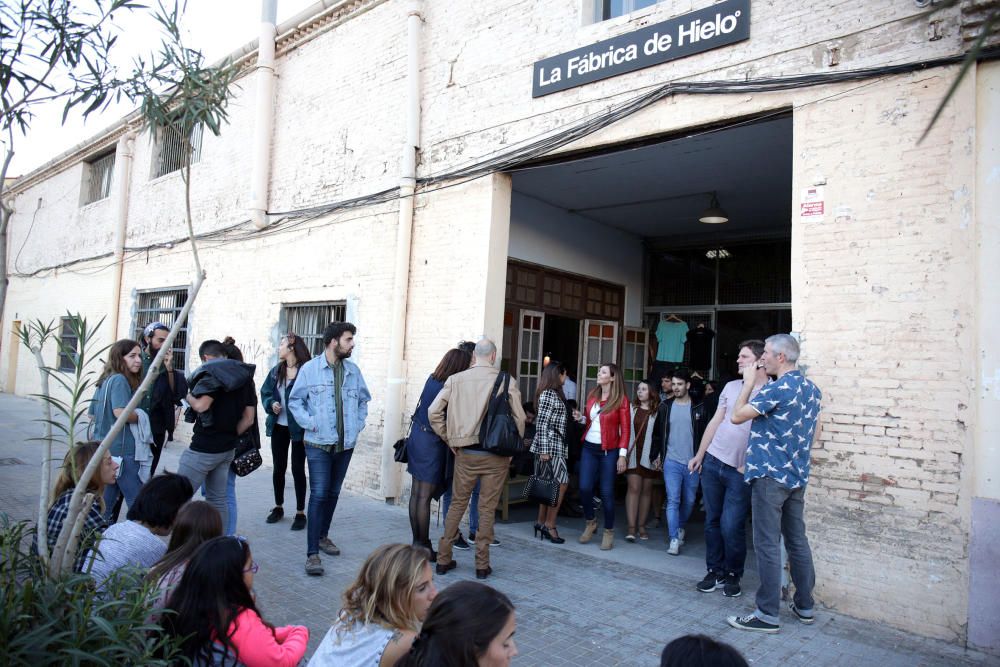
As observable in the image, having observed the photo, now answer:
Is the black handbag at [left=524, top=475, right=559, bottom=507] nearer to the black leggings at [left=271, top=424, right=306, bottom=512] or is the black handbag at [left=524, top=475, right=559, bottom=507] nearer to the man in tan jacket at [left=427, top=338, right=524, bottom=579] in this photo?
the man in tan jacket at [left=427, top=338, right=524, bottom=579]

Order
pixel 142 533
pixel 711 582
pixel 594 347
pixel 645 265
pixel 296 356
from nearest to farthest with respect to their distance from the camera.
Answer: pixel 142 533
pixel 711 582
pixel 296 356
pixel 594 347
pixel 645 265

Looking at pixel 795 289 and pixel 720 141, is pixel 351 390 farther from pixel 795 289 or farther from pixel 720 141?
pixel 720 141

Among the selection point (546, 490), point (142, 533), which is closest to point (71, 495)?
point (142, 533)

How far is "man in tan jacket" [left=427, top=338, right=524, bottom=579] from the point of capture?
16.5 feet

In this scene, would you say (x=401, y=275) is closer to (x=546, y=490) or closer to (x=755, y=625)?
Result: (x=546, y=490)

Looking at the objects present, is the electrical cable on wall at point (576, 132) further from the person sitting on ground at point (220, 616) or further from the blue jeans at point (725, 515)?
the person sitting on ground at point (220, 616)

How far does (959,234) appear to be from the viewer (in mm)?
4270

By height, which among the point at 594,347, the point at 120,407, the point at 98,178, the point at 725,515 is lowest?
the point at 725,515

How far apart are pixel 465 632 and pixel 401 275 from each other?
19.6 ft

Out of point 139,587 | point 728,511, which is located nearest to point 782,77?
point 728,511

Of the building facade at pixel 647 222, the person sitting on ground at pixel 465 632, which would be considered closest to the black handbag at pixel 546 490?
the building facade at pixel 647 222

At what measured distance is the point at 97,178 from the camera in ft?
52.7

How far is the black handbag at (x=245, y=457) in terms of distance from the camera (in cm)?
525

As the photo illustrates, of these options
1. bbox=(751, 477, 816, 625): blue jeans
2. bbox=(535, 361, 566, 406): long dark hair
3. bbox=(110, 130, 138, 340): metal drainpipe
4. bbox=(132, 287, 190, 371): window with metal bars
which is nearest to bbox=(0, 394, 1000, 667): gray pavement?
bbox=(751, 477, 816, 625): blue jeans
